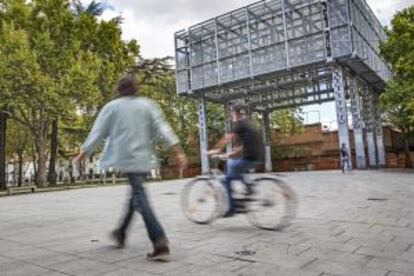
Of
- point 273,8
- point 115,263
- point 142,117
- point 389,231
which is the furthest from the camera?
point 273,8

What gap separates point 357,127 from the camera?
2880cm

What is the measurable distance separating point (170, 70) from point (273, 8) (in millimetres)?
10281

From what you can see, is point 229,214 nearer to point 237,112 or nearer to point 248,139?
point 248,139

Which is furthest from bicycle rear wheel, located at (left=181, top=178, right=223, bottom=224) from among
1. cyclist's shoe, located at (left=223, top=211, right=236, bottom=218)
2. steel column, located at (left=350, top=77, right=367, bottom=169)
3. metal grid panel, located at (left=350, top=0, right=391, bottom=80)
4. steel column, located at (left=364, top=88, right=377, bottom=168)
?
steel column, located at (left=364, top=88, right=377, bottom=168)

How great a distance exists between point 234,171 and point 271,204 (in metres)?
0.71

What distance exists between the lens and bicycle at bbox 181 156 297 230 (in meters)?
5.76

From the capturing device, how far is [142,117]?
4418 mm

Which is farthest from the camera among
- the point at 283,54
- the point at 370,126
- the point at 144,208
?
the point at 370,126

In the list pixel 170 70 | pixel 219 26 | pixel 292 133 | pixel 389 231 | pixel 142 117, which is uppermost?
pixel 219 26

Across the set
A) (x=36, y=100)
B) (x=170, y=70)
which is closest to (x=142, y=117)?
(x=36, y=100)

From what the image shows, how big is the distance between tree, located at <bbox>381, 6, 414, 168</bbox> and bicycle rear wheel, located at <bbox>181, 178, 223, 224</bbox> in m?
18.8

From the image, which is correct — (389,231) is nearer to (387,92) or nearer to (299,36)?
(387,92)

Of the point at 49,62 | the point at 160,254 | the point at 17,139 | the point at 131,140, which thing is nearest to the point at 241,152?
the point at 131,140

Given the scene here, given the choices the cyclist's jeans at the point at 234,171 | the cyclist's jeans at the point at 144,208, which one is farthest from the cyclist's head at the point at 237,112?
the cyclist's jeans at the point at 144,208
